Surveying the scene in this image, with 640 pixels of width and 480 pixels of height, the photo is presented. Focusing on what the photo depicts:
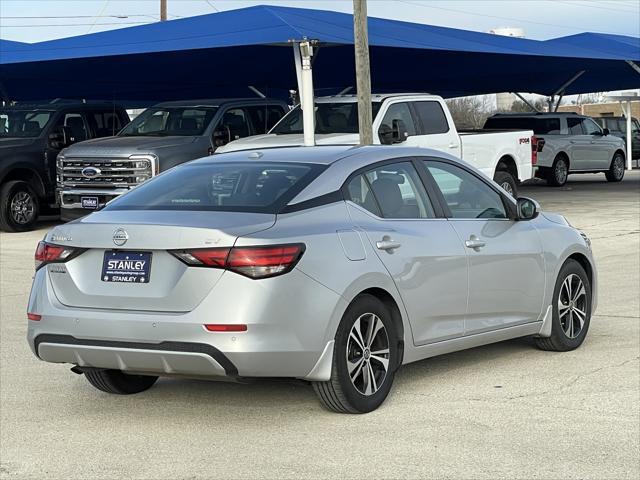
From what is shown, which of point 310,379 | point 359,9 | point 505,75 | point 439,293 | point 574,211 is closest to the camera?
point 310,379

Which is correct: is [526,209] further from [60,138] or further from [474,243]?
[60,138]

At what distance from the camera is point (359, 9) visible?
68.8ft

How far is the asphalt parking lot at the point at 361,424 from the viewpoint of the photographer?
5788mm

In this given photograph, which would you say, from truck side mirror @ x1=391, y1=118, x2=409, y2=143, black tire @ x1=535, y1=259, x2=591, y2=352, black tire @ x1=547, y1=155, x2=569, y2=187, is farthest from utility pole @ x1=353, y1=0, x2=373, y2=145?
black tire @ x1=547, y1=155, x2=569, y2=187

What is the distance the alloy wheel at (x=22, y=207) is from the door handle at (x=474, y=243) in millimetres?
13894

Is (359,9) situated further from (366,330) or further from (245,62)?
(366,330)

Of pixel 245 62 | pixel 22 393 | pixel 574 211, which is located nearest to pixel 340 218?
pixel 22 393

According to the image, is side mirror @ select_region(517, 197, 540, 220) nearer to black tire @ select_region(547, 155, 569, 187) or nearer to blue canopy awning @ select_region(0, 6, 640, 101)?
blue canopy awning @ select_region(0, 6, 640, 101)

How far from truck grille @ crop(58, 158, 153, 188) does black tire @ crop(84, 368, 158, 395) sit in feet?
35.9

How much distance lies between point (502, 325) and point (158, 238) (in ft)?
9.01

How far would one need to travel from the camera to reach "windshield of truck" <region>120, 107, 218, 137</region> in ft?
65.2

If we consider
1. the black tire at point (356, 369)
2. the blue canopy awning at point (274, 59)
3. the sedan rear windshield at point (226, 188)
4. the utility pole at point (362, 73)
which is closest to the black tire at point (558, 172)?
the blue canopy awning at point (274, 59)

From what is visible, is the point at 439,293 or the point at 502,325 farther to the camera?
the point at 502,325

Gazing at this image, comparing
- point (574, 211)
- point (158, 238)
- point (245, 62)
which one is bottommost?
point (574, 211)
